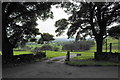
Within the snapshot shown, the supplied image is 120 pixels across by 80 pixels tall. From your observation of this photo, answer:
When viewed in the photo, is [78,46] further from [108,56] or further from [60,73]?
[60,73]

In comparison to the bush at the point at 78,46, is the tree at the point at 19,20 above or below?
above

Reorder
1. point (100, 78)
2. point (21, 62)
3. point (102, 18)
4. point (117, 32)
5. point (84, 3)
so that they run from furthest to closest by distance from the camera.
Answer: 1. point (102, 18)
2. point (117, 32)
3. point (84, 3)
4. point (21, 62)
5. point (100, 78)

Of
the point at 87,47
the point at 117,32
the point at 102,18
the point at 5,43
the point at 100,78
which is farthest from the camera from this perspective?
the point at 87,47

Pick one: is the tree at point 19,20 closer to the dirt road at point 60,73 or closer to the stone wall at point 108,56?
the dirt road at point 60,73

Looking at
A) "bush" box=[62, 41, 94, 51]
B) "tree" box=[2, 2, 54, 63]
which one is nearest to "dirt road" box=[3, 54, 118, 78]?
"tree" box=[2, 2, 54, 63]

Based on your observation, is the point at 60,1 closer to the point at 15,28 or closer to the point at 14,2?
the point at 14,2

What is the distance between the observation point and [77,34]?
53.0 feet

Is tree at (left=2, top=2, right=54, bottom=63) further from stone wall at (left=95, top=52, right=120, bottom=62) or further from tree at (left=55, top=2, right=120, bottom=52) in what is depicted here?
stone wall at (left=95, top=52, right=120, bottom=62)

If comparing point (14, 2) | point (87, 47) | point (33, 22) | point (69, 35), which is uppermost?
point (14, 2)

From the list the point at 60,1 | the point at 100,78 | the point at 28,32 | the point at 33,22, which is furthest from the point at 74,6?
the point at 100,78

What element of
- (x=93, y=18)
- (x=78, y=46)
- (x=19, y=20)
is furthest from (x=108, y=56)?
(x=78, y=46)

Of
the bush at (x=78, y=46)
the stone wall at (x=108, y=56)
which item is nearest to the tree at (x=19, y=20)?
the stone wall at (x=108, y=56)

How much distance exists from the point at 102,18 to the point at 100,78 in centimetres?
1234

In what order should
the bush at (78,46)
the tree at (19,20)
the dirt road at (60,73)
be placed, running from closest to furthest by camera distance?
the dirt road at (60,73), the tree at (19,20), the bush at (78,46)
